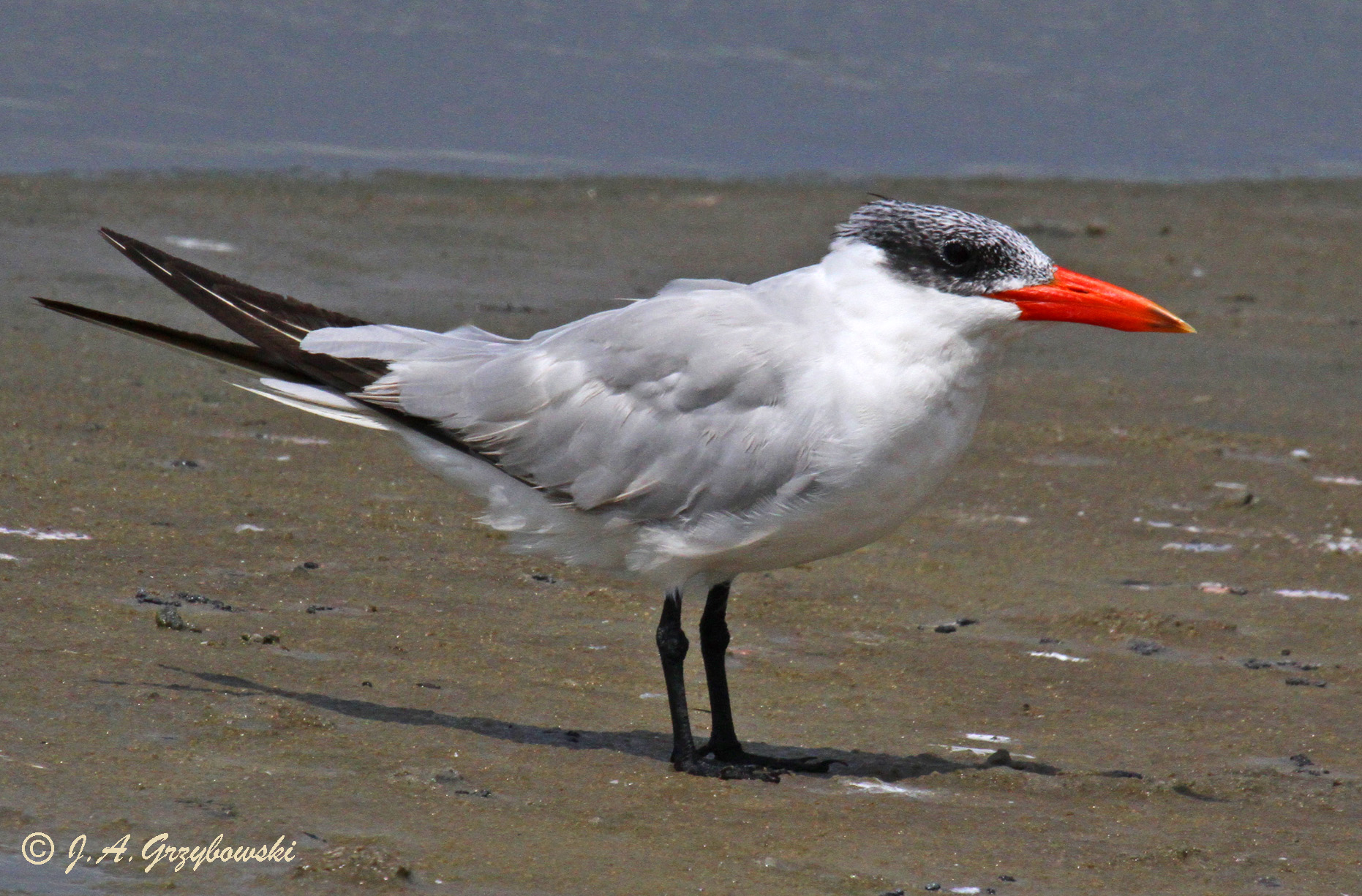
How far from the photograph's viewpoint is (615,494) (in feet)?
15.2

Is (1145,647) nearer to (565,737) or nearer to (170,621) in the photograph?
(565,737)

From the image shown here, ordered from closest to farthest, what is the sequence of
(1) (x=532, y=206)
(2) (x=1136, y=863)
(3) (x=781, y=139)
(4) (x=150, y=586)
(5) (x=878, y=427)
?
(2) (x=1136, y=863), (5) (x=878, y=427), (4) (x=150, y=586), (1) (x=532, y=206), (3) (x=781, y=139)

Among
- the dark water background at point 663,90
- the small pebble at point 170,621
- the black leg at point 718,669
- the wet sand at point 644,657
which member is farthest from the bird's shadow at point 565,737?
the dark water background at point 663,90

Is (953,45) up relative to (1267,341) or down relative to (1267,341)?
up

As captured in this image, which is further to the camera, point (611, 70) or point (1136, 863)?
point (611, 70)

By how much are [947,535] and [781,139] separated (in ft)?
32.0

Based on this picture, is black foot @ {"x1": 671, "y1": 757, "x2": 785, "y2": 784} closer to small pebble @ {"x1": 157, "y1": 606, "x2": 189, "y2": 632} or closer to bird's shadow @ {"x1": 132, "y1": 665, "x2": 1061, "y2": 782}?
bird's shadow @ {"x1": 132, "y1": 665, "x2": 1061, "y2": 782}

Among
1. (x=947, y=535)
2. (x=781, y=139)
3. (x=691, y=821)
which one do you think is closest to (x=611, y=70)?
(x=781, y=139)

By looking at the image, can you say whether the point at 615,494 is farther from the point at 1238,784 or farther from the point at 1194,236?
the point at 1194,236

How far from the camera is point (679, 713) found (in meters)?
4.59

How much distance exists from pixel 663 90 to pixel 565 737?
1347 centimetres

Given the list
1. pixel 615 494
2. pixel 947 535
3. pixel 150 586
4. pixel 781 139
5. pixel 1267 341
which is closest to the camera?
pixel 615 494

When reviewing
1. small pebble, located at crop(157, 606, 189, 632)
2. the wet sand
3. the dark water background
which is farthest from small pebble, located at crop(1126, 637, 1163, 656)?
the dark water background
